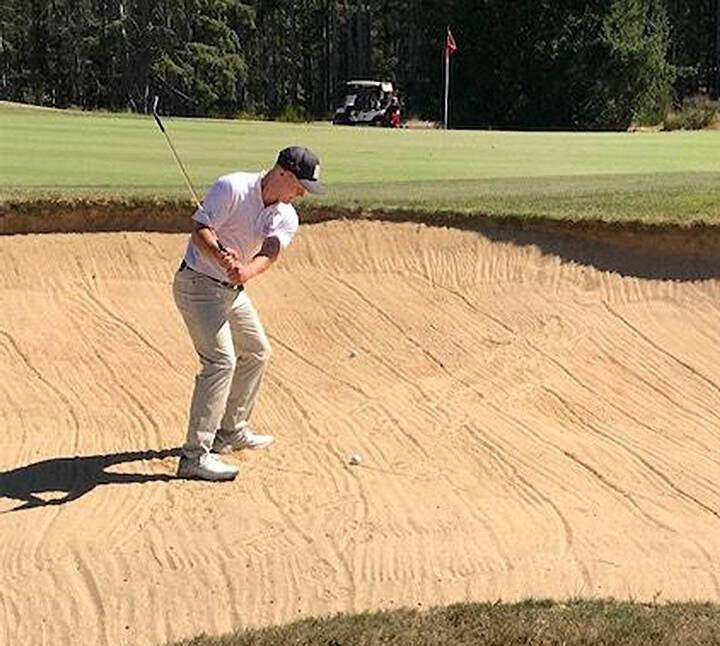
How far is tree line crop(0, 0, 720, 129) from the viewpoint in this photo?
45594mm

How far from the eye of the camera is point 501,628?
14.4 ft

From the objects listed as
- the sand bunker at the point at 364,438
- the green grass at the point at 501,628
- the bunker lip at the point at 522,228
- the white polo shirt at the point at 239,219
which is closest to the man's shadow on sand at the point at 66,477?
the sand bunker at the point at 364,438

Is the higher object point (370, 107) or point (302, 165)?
point (302, 165)

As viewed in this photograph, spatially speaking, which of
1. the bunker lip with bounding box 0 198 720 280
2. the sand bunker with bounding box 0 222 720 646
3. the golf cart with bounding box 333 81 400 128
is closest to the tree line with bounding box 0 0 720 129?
the golf cart with bounding box 333 81 400 128

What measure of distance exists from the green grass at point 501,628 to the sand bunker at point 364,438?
60cm

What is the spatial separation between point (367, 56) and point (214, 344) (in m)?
64.2

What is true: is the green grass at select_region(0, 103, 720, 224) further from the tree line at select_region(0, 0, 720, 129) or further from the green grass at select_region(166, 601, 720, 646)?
the tree line at select_region(0, 0, 720, 129)

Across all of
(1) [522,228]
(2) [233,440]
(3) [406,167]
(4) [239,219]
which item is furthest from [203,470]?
(3) [406,167]

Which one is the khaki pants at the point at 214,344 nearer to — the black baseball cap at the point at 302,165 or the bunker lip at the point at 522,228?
the black baseball cap at the point at 302,165

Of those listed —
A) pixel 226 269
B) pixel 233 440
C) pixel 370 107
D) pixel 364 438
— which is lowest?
pixel 370 107

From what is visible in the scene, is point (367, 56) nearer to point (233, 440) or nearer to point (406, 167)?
point (406, 167)

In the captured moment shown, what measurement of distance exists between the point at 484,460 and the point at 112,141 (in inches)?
480

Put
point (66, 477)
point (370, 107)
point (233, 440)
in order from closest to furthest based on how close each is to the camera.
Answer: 1. point (66, 477)
2. point (233, 440)
3. point (370, 107)

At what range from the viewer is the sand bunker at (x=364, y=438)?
215 inches
